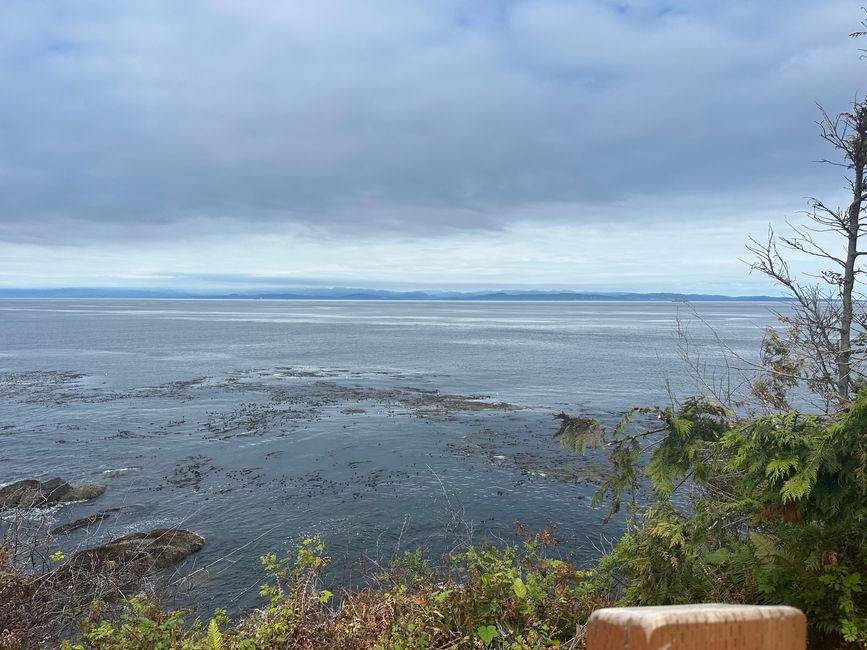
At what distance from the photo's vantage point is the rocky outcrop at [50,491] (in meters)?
17.9

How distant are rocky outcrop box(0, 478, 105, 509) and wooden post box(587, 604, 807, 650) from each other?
21736 millimetres

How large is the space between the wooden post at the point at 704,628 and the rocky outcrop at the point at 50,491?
21.7 metres

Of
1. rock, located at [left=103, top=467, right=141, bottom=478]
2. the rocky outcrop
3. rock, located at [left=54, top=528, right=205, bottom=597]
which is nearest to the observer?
rock, located at [left=54, top=528, right=205, bottom=597]

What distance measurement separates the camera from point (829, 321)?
864 centimetres

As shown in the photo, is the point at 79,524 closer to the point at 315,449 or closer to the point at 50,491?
the point at 50,491

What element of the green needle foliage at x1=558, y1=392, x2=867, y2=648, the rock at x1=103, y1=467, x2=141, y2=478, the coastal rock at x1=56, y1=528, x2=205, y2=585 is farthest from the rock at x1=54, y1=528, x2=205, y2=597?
the green needle foliage at x1=558, y1=392, x2=867, y2=648

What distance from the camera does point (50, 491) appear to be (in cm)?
1862

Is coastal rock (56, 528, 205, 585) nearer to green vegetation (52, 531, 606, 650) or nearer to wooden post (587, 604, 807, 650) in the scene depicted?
green vegetation (52, 531, 606, 650)

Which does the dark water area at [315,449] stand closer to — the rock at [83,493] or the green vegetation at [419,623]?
the rock at [83,493]

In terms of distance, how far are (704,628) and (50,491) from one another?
2317cm

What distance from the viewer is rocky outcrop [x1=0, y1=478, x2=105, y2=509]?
17891mm

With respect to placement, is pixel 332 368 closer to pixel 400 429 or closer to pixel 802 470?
pixel 400 429

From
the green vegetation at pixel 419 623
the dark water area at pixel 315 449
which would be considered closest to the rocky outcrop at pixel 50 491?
the dark water area at pixel 315 449

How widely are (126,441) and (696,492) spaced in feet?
85.6
